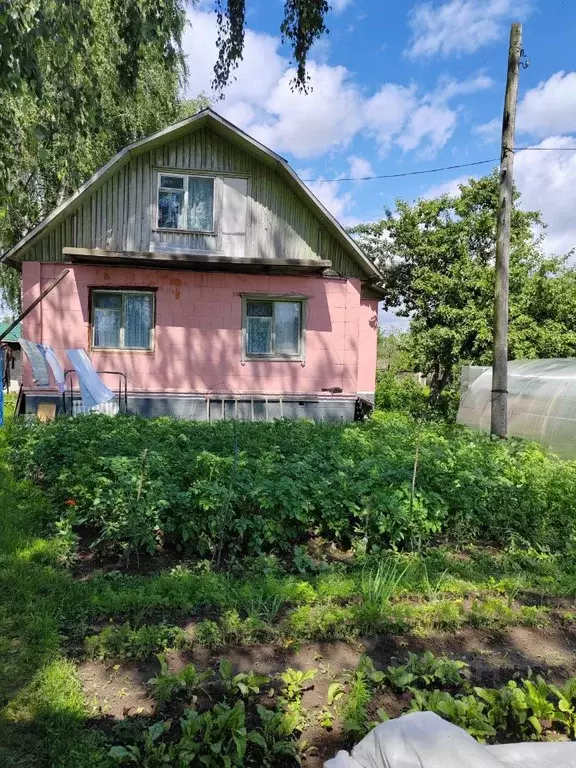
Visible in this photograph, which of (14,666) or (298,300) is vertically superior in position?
(298,300)

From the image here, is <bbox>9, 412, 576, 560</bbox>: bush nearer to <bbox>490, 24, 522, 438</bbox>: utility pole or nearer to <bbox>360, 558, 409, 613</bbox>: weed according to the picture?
<bbox>360, 558, 409, 613</bbox>: weed

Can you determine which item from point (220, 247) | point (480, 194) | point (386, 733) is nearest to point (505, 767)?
point (386, 733)

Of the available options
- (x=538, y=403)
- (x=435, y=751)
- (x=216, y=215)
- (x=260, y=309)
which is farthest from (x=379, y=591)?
(x=216, y=215)

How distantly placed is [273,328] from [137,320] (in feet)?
10.5

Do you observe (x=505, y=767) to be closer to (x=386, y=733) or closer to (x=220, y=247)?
(x=386, y=733)

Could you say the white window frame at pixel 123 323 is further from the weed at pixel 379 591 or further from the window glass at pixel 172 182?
the weed at pixel 379 591

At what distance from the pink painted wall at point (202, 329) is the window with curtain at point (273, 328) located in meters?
0.25

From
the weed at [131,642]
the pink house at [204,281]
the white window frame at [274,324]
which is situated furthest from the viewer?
the white window frame at [274,324]

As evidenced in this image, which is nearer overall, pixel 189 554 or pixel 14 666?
pixel 14 666

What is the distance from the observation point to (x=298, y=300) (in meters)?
12.9

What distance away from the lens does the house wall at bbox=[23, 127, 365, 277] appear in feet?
38.4

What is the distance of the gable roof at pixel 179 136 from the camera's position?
11180 mm

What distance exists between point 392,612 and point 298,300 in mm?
10008

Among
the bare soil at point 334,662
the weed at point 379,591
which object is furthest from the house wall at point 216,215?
the bare soil at point 334,662
